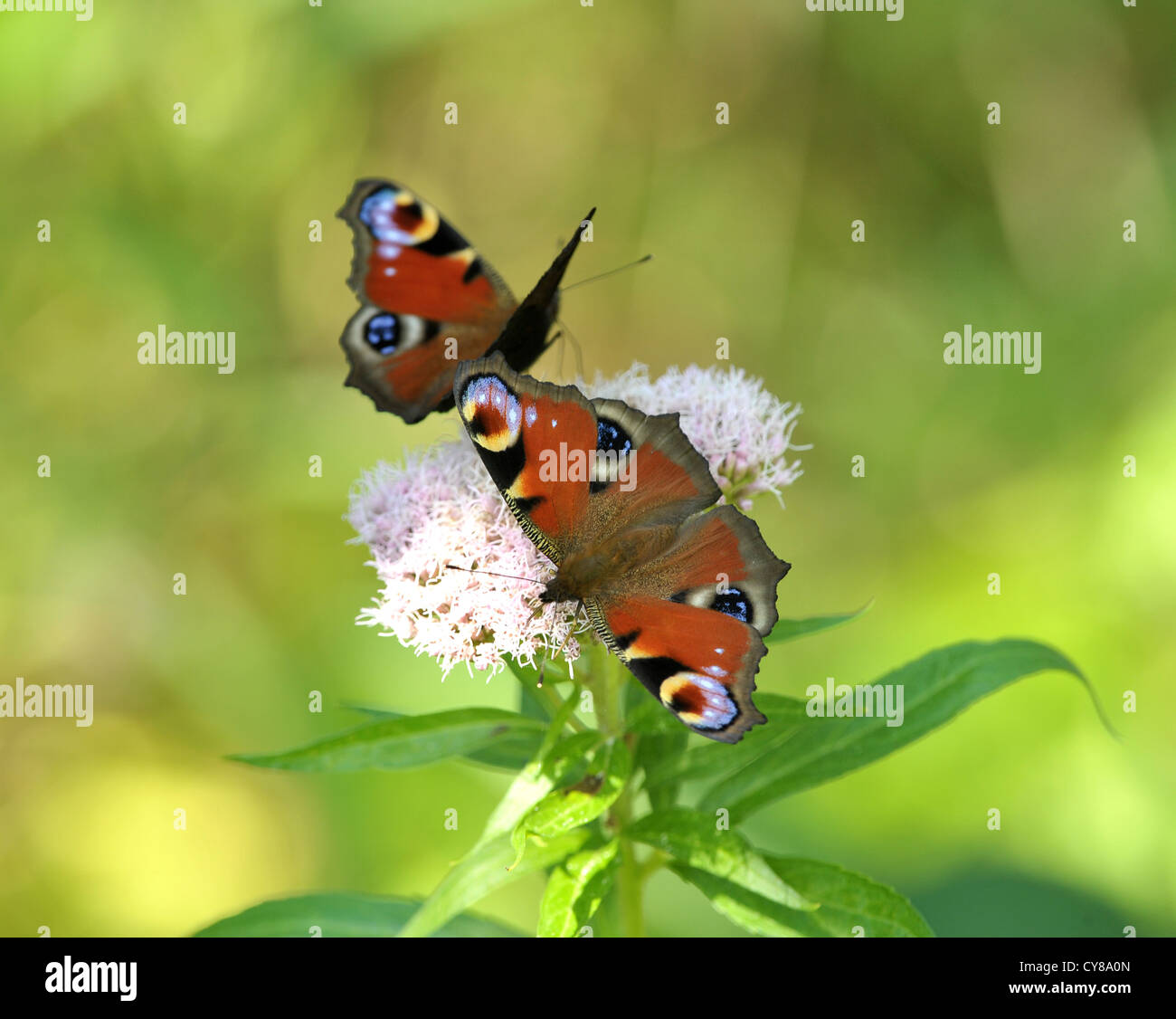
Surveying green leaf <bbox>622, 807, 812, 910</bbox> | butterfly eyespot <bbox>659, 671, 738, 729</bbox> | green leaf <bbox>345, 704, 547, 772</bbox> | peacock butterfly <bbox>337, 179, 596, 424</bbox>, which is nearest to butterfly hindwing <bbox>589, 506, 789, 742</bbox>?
butterfly eyespot <bbox>659, 671, 738, 729</bbox>

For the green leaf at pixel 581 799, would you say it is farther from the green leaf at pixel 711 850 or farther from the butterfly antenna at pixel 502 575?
the butterfly antenna at pixel 502 575

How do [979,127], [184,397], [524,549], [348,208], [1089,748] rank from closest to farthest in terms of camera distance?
[524,549] → [348,208] → [1089,748] → [184,397] → [979,127]

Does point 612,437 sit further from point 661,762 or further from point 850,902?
point 850,902

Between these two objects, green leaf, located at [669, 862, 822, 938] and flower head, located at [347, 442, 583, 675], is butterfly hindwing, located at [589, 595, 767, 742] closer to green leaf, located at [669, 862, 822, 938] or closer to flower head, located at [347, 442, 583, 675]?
flower head, located at [347, 442, 583, 675]

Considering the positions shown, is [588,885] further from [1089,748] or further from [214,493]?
[214,493]

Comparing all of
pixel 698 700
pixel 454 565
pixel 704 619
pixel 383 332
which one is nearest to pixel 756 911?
pixel 698 700

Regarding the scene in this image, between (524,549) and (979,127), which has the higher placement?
(979,127)
